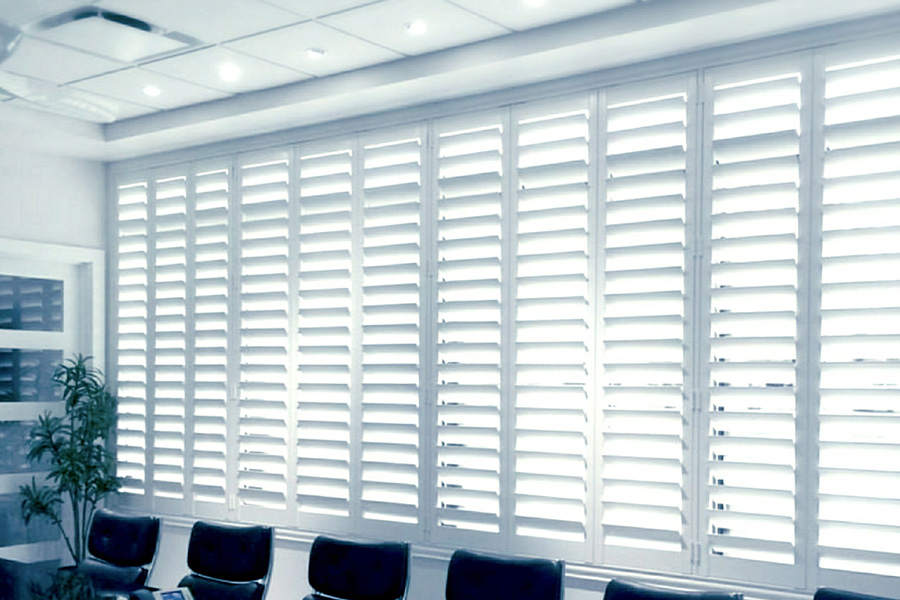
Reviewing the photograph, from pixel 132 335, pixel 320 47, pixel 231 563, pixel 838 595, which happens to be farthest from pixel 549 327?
pixel 132 335

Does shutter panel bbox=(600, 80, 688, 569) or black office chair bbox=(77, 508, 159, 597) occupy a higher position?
shutter panel bbox=(600, 80, 688, 569)

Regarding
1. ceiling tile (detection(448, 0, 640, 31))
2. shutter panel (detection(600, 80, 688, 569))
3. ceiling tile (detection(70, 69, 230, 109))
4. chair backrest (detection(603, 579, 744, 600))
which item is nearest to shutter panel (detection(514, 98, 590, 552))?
shutter panel (detection(600, 80, 688, 569))

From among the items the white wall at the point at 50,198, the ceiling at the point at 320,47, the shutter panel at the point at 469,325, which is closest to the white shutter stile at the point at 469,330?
the shutter panel at the point at 469,325

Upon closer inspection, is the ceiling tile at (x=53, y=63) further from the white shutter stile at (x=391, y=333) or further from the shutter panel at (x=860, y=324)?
the shutter panel at (x=860, y=324)

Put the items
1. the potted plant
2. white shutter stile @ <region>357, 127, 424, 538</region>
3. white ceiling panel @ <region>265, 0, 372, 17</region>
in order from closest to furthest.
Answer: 1. white ceiling panel @ <region>265, 0, 372, 17</region>
2. white shutter stile @ <region>357, 127, 424, 538</region>
3. the potted plant

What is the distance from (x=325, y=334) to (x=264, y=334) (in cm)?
48

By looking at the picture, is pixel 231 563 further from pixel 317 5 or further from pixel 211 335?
pixel 317 5

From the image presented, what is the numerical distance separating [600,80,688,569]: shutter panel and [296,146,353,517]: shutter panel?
161 cm

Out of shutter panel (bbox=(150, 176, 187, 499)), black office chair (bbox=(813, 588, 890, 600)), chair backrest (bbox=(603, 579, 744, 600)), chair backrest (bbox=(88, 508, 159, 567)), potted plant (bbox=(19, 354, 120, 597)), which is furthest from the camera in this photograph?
shutter panel (bbox=(150, 176, 187, 499))

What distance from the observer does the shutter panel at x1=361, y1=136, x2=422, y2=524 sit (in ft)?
17.4

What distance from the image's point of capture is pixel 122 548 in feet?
16.0

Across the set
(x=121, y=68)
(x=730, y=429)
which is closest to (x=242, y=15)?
(x=121, y=68)

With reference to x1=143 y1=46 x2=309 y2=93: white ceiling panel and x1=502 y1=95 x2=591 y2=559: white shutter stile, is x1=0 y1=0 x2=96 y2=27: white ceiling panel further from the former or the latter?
x1=502 y1=95 x2=591 y2=559: white shutter stile

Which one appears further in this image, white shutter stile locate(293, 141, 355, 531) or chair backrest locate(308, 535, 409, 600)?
white shutter stile locate(293, 141, 355, 531)
